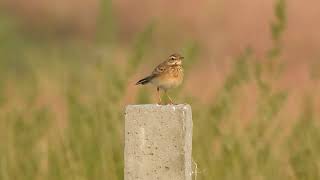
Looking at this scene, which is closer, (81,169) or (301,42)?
(81,169)

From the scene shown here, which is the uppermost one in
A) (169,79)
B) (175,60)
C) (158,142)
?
(175,60)

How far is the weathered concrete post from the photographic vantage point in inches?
182

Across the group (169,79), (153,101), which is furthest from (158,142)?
(153,101)

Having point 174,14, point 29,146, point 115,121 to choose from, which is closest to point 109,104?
point 115,121

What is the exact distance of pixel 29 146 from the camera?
6.99 m

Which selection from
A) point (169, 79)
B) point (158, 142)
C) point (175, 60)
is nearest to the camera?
point (158, 142)

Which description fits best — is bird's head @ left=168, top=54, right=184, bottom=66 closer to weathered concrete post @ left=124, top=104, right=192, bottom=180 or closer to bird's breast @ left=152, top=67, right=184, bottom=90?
bird's breast @ left=152, top=67, right=184, bottom=90

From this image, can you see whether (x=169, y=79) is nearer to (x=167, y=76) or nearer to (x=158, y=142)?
(x=167, y=76)

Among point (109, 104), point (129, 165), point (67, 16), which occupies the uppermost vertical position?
point (67, 16)

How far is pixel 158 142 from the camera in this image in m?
4.66

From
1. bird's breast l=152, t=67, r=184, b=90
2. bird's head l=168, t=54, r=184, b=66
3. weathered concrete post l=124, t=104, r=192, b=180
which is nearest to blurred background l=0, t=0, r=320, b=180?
bird's head l=168, t=54, r=184, b=66

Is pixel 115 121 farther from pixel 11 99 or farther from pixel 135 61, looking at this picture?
pixel 11 99

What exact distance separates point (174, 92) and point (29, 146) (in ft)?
3.06

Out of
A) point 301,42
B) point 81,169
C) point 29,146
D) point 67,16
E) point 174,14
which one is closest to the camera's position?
point 81,169
